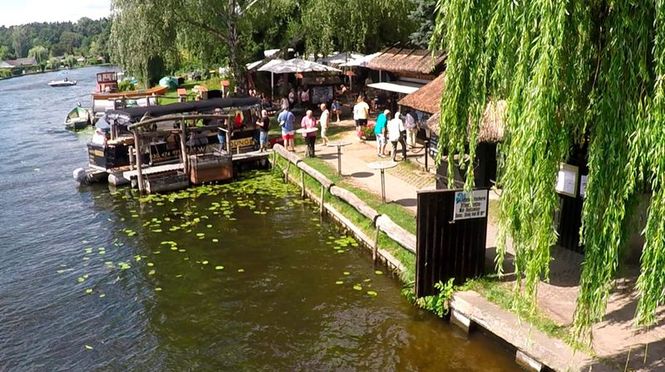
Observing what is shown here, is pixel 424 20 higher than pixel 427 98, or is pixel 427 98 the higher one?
pixel 424 20

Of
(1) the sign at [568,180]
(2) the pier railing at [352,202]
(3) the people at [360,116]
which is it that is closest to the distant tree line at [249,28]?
(3) the people at [360,116]

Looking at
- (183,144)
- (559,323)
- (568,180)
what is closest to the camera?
(559,323)

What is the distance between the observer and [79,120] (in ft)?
118

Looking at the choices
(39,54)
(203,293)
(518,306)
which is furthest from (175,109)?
(39,54)

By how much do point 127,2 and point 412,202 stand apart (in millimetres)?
16641

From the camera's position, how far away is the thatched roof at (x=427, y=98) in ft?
56.2

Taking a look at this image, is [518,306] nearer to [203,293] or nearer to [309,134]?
[203,293]

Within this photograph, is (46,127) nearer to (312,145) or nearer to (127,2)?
(127,2)

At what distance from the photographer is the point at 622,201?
20.2ft

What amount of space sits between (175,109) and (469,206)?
1425cm

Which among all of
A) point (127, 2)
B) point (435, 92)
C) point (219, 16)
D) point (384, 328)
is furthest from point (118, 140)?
point (384, 328)

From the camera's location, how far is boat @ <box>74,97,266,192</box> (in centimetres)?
1970

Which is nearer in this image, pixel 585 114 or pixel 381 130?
pixel 585 114

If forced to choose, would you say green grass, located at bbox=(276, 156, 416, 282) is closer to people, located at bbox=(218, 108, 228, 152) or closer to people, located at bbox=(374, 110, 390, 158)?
people, located at bbox=(374, 110, 390, 158)
